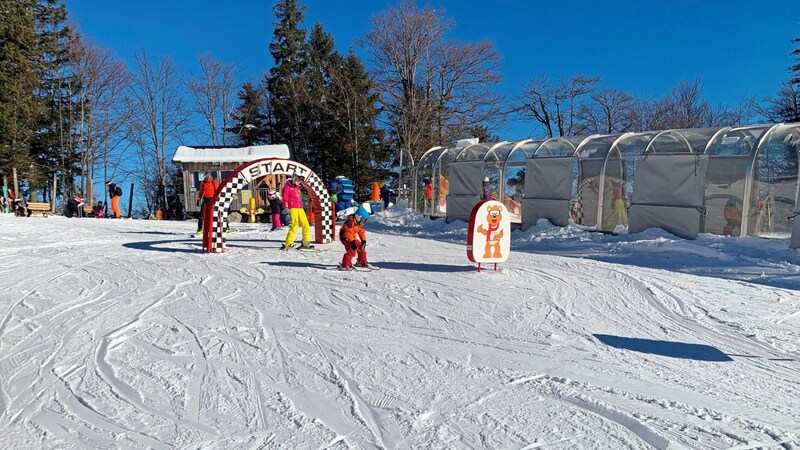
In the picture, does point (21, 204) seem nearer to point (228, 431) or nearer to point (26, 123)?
point (26, 123)

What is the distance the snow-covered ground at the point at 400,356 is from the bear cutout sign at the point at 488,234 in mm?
371

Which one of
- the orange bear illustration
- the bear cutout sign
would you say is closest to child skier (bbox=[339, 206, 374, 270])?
the bear cutout sign

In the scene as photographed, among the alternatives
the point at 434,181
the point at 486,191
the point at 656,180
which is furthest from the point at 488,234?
the point at 434,181

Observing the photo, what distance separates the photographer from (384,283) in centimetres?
873

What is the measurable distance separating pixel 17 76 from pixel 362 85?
1861 cm

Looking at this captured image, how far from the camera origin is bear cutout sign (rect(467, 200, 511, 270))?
9.55 m

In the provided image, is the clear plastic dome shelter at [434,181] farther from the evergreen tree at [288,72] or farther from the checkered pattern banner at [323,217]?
the evergreen tree at [288,72]

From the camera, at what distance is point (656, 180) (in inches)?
571

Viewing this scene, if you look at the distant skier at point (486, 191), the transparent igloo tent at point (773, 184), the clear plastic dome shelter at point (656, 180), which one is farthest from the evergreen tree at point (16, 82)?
the transparent igloo tent at point (773, 184)

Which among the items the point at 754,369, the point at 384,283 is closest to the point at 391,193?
the point at 384,283

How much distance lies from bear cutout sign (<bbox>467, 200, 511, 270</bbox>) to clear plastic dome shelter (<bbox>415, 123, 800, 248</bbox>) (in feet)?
21.1

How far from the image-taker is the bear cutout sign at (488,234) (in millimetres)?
9555

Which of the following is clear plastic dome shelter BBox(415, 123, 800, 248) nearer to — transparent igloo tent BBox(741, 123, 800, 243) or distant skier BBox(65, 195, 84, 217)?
transparent igloo tent BBox(741, 123, 800, 243)

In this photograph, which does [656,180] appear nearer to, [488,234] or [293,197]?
[488,234]
